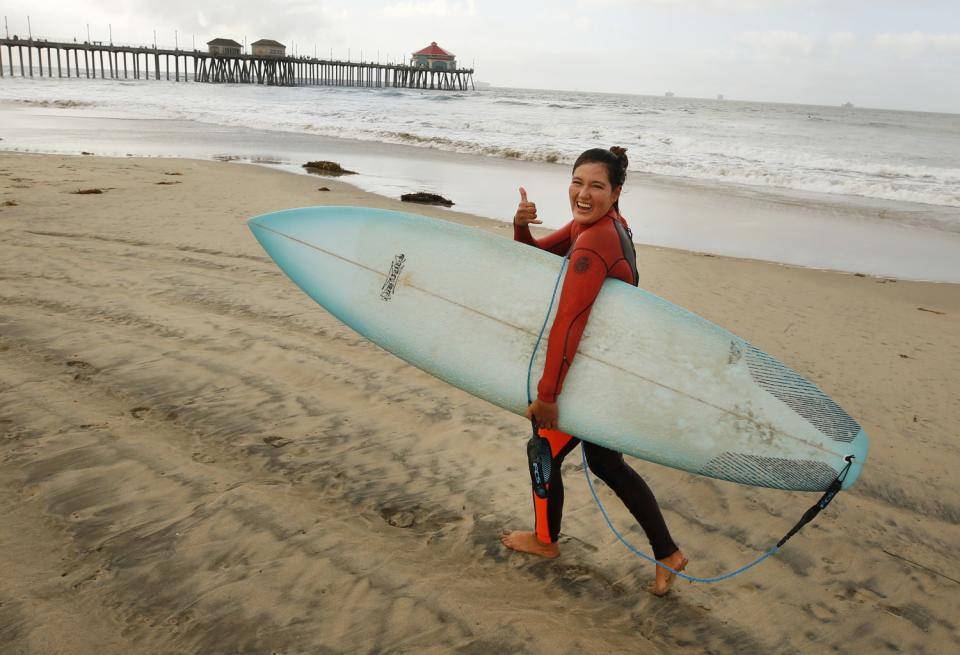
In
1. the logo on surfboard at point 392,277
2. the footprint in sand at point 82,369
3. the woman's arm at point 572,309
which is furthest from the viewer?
the footprint in sand at point 82,369

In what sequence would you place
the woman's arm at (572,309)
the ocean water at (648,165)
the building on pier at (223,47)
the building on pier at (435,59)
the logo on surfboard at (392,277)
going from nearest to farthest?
1. the woman's arm at (572,309)
2. the logo on surfboard at (392,277)
3. the ocean water at (648,165)
4. the building on pier at (223,47)
5. the building on pier at (435,59)

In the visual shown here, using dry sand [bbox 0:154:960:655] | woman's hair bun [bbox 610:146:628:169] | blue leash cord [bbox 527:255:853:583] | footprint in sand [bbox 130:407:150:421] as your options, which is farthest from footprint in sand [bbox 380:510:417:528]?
woman's hair bun [bbox 610:146:628:169]

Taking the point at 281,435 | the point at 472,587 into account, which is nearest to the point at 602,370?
the point at 472,587

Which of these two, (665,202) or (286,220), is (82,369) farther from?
(665,202)

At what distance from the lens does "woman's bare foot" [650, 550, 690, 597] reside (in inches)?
87.0

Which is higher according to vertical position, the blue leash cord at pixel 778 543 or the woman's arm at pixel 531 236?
the woman's arm at pixel 531 236

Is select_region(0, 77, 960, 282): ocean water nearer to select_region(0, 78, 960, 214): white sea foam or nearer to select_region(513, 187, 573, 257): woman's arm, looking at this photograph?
select_region(0, 78, 960, 214): white sea foam

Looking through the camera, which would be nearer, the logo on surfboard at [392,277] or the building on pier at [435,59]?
the logo on surfboard at [392,277]

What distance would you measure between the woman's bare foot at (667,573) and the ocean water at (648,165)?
19.7 ft

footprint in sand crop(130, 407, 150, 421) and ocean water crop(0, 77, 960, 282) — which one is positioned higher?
ocean water crop(0, 77, 960, 282)

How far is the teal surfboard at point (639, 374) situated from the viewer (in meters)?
2.17

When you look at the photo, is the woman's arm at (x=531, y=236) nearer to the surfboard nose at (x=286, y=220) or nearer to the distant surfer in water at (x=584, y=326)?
the distant surfer in water at (x=584, y=326)

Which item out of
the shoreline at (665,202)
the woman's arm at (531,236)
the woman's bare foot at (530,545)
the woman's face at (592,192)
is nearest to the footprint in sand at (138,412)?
the woman's bare foot at (530,545)

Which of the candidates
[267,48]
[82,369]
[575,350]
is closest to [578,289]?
[575,350]
